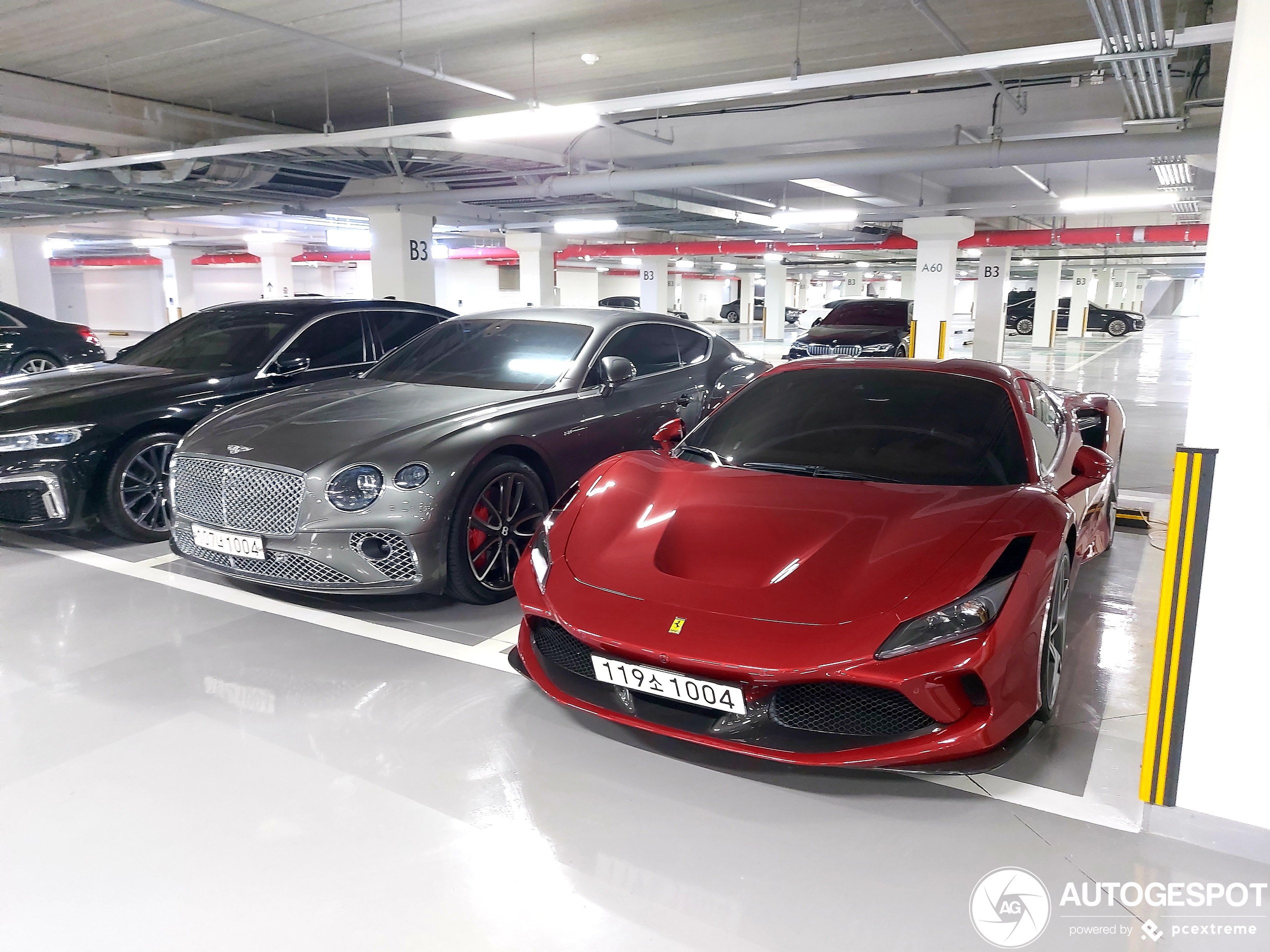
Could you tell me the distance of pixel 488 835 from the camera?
88.7 inches

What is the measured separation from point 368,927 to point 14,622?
2.84m

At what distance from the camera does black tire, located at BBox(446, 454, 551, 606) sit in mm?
3734

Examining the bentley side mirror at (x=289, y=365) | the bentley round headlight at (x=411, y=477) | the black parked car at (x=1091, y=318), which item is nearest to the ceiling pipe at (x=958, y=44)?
the bentley round headlight at (x=411, y=477)

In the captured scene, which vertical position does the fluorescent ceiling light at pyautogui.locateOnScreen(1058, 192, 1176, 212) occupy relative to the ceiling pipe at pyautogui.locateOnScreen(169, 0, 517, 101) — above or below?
below

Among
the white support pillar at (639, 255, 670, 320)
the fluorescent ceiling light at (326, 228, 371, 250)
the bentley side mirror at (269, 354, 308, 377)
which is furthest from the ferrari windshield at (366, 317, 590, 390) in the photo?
the white support pillar at (639, 255, 670, 320)

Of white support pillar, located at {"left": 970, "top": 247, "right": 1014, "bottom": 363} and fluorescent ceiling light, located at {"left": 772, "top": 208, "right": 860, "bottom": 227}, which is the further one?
white support pillar, located at {"left": 970, "top": 247, "right": 1014, "bottom": 363}

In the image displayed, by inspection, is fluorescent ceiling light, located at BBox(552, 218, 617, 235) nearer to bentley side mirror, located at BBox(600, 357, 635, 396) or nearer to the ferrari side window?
bentley side mirror, located at BBox(600, 357, 635, 396)

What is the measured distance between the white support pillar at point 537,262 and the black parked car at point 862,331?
10.7 meters

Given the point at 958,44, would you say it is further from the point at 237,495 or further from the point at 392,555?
the point at 237,495

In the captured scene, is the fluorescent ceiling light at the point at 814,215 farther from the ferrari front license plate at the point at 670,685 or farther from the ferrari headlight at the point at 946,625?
the ferrari front license plate at the point at 670,685

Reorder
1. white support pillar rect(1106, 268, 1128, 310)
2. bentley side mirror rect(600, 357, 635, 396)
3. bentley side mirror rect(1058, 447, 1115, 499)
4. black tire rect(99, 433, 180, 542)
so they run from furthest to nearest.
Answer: white support pillar rect(1106, 268, 1128, 310)
black tire rect(99, 433, 180, 542)
bentley side mirror rect(600, 357, 635, 396)
bentley side mirror rect(1058, 447, 1115, 499)

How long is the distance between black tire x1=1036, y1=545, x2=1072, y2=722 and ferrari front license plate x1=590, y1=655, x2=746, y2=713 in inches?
35.6

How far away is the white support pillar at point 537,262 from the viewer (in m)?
23.2

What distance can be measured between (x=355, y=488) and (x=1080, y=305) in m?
37.3
